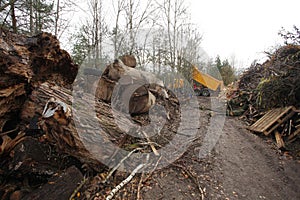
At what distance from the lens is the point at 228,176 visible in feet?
7.32

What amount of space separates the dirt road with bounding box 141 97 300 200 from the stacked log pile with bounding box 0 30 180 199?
44cm

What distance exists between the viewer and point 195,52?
13.7m

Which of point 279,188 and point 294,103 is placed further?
point 294,103

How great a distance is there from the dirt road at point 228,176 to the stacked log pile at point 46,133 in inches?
17.2

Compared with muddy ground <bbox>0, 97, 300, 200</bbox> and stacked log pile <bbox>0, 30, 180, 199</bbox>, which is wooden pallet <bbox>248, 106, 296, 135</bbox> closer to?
muddy ground <bbox>0, 97, 300, 200</bbox>

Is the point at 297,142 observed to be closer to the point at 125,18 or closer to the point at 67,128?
the point at 67,128

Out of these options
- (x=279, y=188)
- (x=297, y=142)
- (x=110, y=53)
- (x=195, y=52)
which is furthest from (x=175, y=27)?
(x=279, y=188)

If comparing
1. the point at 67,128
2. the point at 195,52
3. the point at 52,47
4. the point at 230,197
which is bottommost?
the point at 230,197

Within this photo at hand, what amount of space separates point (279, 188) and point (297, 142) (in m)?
1.84

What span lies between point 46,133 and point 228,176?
226cm

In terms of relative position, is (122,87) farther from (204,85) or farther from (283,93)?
(204,85)

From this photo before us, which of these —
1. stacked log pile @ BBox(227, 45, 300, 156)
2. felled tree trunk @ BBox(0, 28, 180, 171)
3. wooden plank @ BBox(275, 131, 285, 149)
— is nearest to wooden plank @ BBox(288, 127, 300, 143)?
stacked log pile @ BBox(227, 45, 300, 156)

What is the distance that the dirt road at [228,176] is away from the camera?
73.6 inches

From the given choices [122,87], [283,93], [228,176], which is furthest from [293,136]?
[122,87]
